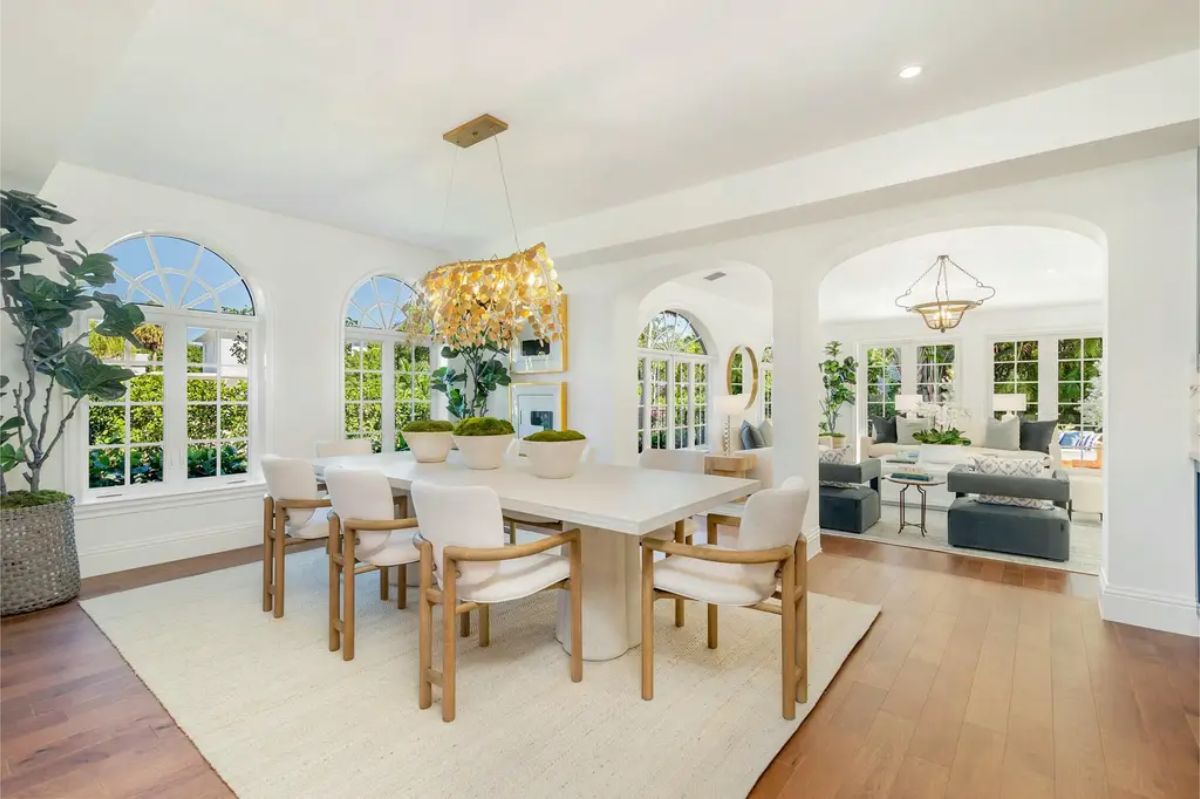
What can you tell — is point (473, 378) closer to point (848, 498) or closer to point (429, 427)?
point (429, 427)

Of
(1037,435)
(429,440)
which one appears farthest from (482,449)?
(1037,435)

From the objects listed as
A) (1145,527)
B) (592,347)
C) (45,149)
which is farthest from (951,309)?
(45,149)

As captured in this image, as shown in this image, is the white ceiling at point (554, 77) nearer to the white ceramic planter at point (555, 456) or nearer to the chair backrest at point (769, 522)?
the white ceramic planter at point (555, 456)

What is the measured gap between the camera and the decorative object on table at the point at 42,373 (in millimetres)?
3154

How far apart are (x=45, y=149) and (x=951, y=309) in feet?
23.0

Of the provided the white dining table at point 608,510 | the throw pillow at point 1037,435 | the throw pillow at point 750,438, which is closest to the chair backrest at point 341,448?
the white dining table at point 608,510

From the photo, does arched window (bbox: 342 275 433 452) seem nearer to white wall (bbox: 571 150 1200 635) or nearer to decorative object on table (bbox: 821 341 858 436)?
white wall (bbox: 571 150 1200 635)

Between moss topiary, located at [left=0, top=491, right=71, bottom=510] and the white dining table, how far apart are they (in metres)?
2.08

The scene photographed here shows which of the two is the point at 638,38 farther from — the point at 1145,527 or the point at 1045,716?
the point at 1145,527

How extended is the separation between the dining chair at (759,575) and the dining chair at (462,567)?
327mm

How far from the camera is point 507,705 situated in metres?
2.21

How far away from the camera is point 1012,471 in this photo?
14.5ft

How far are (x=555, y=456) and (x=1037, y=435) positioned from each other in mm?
8090

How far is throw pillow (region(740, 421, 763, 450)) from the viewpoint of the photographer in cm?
782
